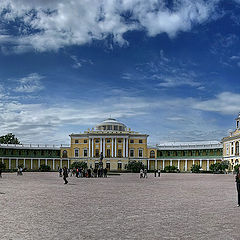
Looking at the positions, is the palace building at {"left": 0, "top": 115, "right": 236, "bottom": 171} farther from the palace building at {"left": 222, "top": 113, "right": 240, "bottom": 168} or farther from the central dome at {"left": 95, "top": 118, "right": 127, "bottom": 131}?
the palace building at {"left": 222, "top": 113, "right": 240, "bottom": 168}

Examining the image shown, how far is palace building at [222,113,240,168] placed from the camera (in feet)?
240

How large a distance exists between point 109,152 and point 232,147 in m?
34.0

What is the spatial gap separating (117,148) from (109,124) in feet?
25.8

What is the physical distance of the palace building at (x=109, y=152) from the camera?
310 feet

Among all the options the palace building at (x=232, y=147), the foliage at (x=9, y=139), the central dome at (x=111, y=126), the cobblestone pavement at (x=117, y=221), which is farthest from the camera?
the foliage at (x=9, y=139)

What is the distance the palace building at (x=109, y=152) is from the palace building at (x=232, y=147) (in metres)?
10.5

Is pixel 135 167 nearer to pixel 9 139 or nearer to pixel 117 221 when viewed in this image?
pixel 9 139

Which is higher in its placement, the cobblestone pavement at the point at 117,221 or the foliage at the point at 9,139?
the foliage at the point at 9,139

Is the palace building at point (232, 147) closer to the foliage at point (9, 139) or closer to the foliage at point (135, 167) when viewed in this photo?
the foliage at point (135, 167)

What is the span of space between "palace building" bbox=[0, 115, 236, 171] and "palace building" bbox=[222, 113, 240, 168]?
10.5 metres

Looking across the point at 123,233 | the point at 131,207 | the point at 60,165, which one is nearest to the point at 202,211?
the point at 131,207

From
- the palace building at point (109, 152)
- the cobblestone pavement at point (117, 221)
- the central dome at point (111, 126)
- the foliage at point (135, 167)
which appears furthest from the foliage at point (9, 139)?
the cobblestone pavement at point (117, 221)

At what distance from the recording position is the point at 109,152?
95.5 meters

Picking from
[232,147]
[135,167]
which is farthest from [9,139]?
[232,147]
